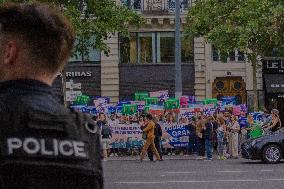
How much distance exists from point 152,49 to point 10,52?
3678 centimetres

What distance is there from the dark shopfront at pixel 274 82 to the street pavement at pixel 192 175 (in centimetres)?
1637

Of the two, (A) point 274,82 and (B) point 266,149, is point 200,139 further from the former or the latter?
(A) point 274,82

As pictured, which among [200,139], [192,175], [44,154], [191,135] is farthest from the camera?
[191,135]

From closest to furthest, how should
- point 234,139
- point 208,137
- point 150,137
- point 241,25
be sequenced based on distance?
point 150,137, point 208,137, point 234,139, point 241,25

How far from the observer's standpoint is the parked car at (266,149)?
856 inches

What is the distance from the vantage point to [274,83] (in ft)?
129

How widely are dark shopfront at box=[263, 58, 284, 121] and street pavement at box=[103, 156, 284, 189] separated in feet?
53.7

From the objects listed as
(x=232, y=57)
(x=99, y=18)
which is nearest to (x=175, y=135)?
(x=99, y=18)

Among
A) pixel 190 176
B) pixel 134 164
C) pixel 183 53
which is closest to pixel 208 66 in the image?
pixel 183 53

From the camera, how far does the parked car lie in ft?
71.4

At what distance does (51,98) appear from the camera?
7.66 ft

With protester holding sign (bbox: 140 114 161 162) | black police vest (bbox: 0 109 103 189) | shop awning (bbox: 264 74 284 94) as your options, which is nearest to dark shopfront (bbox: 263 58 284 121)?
shop awning (bbox: 264 74 284 94)

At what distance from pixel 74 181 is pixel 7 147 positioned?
214 millimetres

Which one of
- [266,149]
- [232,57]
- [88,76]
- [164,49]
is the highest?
[164,49]
